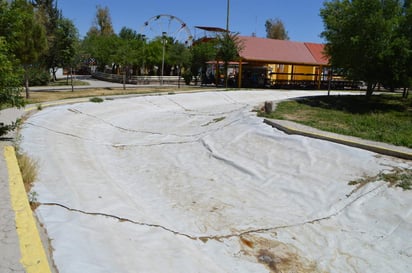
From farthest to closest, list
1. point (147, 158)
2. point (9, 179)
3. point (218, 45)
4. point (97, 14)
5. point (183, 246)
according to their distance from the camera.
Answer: point (97, 14), point (218, 45), point (147, 158), point (9, 179), point (183, 246)

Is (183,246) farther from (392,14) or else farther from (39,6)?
(39,6)

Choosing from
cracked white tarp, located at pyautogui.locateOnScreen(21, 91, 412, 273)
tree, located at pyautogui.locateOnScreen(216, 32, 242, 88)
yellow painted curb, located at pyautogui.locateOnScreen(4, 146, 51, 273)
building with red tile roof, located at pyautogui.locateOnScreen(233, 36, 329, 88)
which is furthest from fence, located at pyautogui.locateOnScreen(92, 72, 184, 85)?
yellow painted curb, located at pyautogui.locateOnScreen(4, 146, 51, 273)

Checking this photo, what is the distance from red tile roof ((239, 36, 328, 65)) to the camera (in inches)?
1342

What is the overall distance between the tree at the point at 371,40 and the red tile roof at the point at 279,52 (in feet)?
45.3

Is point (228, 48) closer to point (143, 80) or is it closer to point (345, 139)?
point (143, 80)

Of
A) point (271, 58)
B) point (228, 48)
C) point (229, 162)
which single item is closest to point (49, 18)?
point (228, 48)

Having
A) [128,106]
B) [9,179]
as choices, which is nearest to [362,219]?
[9,179]

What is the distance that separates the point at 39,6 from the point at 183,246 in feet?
136

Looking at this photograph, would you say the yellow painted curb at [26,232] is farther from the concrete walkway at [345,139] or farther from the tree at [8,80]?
the concrete walkway at [345,139]

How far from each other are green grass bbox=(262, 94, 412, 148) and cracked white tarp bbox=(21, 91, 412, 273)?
5.78 ft

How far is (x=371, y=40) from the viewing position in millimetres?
17672

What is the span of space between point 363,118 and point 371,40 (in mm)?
5487

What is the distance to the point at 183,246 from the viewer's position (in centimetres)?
504

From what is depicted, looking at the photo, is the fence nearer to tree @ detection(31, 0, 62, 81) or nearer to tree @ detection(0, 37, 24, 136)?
tree @ detection(31, 0, 62, 81)
